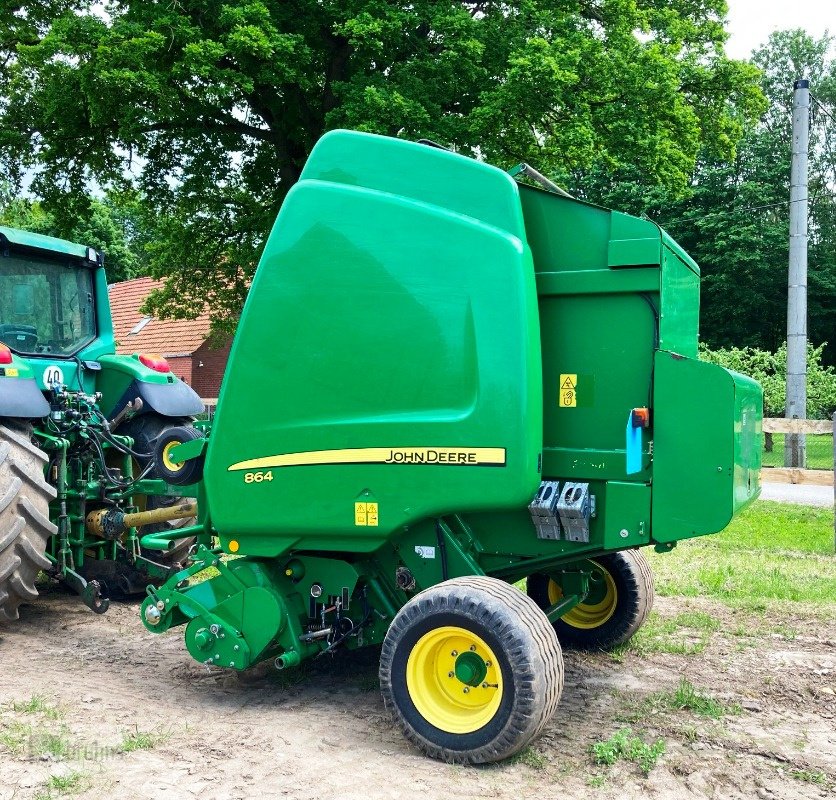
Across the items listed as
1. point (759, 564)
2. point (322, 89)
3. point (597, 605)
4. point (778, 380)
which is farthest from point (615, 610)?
point (778, 380)

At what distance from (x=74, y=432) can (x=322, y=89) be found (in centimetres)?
1062

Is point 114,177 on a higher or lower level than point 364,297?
higher

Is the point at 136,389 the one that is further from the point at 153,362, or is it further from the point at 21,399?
the point at 21,399

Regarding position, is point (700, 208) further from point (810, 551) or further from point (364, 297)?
point (364, 297)

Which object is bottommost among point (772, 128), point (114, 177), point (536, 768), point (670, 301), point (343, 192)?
point (536, 768)

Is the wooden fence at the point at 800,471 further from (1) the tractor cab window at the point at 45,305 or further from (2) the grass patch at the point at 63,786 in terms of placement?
(2) the grass patch at the point at 63,786

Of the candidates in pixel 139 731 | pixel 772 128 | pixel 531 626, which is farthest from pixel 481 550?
pixel 772 128

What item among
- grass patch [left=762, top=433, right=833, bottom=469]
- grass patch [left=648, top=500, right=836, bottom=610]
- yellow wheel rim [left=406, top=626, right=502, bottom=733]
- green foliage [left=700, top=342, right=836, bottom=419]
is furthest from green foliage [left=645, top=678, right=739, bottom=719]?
green foliage [left=700, top=342, right=836, bottom=419]

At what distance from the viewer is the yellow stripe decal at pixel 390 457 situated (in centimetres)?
382

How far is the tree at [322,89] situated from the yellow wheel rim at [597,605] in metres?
8.86

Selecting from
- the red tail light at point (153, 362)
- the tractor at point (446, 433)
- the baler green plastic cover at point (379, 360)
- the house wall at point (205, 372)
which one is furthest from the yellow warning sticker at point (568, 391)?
the house wall at point (205, 372)

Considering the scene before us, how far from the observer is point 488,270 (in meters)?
3.87

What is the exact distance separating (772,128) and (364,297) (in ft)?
134

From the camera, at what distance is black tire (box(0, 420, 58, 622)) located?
5078 mm
